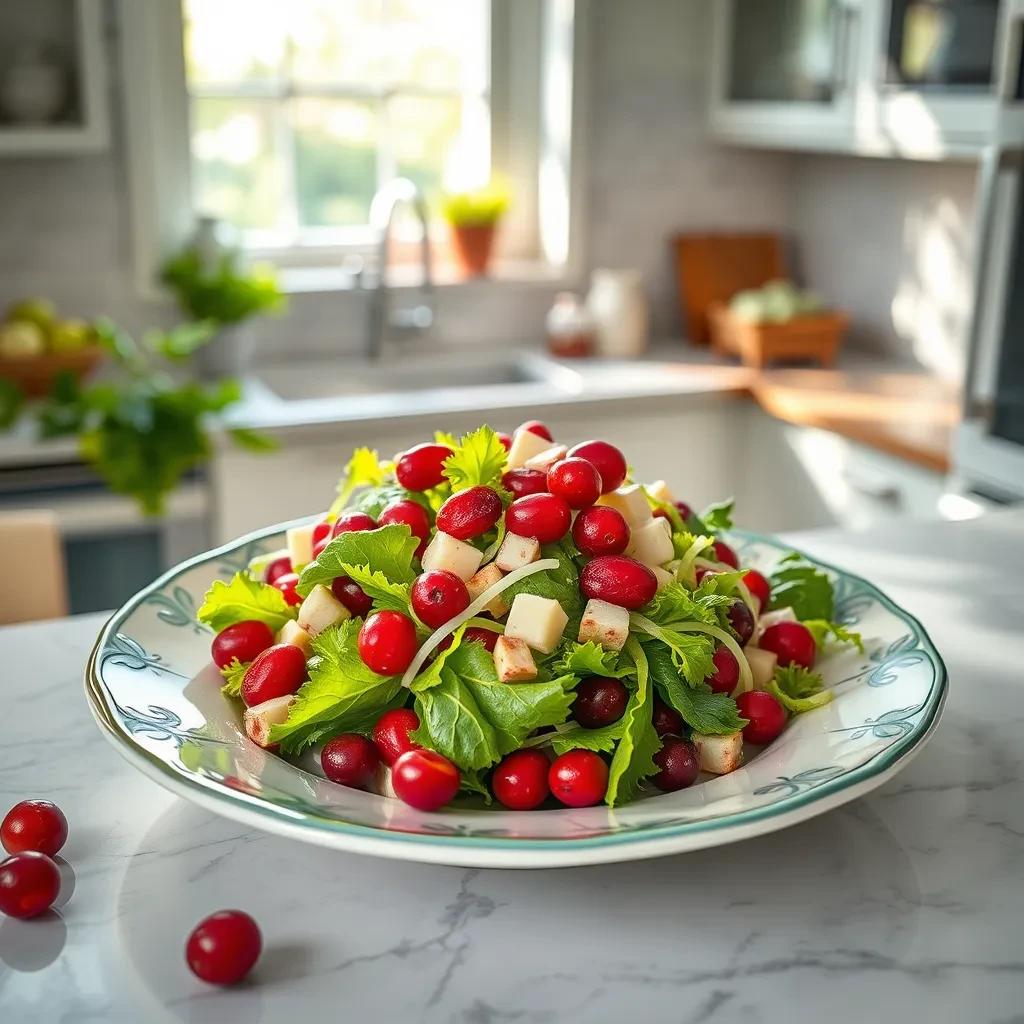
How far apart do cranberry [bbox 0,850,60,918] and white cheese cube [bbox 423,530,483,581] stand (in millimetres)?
318

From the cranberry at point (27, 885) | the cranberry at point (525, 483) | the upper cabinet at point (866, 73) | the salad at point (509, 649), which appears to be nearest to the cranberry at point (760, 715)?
the salad at point (509, 649)

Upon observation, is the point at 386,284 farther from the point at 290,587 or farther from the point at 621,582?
the point at 621,582

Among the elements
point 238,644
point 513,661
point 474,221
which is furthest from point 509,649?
point 474,221

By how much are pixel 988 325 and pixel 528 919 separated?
174 centimetres

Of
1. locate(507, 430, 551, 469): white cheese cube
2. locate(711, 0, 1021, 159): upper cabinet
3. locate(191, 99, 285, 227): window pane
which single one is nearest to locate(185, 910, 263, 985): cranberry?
locate(507, 430, 551, 469): white cheese cube

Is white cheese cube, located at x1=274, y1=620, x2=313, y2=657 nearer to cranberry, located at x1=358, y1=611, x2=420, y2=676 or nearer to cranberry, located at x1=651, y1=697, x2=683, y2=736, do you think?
cranberry, located at x1=358, y1=611, x2=420, y2=676

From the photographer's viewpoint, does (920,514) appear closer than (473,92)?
Yes

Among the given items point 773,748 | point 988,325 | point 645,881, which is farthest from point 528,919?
point 988,325

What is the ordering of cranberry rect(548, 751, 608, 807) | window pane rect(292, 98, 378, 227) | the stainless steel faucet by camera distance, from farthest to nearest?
window pane rect(292, 98, 378, 227) < the stainless steel faucet < cranberry rect(548, 751, 608, 807)

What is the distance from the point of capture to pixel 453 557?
0.92 metres

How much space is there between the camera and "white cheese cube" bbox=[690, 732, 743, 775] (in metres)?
0.89

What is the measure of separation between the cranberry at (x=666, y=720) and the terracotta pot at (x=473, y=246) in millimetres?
2417

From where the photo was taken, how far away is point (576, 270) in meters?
3.29

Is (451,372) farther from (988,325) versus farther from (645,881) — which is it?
(645,881)
